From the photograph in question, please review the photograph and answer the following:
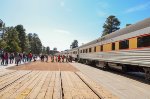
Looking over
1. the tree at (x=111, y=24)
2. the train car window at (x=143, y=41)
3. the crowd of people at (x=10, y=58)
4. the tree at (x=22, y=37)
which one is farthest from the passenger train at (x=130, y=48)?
the tree at (x=22, y=37)

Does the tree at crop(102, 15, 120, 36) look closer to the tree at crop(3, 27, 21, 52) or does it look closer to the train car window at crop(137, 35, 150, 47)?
the tree at crop(3, 27, 21, 52)

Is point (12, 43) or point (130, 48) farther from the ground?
point (12, 43)

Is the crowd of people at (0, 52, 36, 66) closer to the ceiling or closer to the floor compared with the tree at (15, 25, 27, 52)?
closer to the floor

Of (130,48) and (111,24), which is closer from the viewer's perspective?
(130,48)

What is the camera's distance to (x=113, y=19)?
9631 centimetres

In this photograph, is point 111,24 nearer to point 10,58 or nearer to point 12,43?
point 12,43

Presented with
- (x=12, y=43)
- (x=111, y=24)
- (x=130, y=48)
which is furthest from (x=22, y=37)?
(x=130, y=48)

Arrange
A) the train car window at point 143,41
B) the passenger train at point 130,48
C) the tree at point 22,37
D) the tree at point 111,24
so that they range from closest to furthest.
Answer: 1. the train car window at point 143,41
2. the passenger train at point 130,48
3. the tree at point 111,24
4. the tree at point 22,37

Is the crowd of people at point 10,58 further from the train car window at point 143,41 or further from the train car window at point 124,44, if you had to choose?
the train car window at point 143,41

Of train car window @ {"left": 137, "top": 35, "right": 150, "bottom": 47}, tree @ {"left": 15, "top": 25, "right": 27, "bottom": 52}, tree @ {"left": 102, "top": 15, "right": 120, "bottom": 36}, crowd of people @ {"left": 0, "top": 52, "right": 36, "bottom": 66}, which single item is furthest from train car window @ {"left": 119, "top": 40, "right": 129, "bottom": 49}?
tree @ {"left": 15, "top": 25, "right": 27, "bottom": 52}

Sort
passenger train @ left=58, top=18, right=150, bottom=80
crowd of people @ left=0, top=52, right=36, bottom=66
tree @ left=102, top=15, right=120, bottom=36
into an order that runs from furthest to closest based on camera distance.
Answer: tree @ left=102, top=15, right=120, bottom=36 → crowd of people @ left=0, top=52, right=36, bottom=66 → passenger train @ left=58, top=18, right=150, bottom=80

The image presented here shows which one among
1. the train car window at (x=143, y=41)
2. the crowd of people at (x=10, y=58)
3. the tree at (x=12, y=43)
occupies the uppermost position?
the tree at (x=12, y=43)

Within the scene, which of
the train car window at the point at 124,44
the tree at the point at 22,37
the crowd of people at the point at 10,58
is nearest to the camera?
the train car window at the point at 124,44

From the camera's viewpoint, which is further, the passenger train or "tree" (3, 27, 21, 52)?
"tree" (3, 27, 21, 52)
